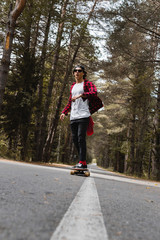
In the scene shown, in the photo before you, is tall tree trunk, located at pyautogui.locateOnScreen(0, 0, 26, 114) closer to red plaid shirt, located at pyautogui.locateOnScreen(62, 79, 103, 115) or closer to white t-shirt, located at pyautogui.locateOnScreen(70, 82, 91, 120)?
white t-shirt, located at pyautogui.locateOnScreen(70, 82, 91, 120)

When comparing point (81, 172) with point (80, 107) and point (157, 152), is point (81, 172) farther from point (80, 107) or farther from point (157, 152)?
point (157, 152)

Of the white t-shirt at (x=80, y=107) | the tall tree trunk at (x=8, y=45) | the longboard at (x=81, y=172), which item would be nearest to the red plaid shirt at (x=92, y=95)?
the white t-shirt at (x=80, y=107)

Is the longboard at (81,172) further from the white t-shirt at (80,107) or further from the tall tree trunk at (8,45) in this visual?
the tall tree trunk at (8,45)

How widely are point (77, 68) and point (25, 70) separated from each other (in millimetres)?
7331

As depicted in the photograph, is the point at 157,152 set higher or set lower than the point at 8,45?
lower

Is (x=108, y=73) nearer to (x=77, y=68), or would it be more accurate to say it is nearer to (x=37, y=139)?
(x=37, y=139)

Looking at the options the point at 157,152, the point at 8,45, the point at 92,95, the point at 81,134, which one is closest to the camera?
the point at 92,95

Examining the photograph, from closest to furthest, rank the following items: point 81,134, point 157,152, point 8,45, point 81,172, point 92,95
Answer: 1. point 92,95
2. point 81,134
3. point 81,172
4. point 8,45
5. point 157,152

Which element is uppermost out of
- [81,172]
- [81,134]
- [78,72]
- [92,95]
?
[78,72]

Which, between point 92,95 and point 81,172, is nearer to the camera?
point 92,95

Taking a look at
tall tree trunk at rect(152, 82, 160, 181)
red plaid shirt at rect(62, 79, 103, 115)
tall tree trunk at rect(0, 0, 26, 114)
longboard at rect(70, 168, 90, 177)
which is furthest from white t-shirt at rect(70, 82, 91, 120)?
tall tree trunk at rect(152, 82, 160, 181)

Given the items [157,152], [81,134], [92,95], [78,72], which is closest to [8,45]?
[78,72]

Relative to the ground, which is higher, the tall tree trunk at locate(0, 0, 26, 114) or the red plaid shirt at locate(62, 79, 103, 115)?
the tall tree trunk at locate(0, 0, 26, 114)

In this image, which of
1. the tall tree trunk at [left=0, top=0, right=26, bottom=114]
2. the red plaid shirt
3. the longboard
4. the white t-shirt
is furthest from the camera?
the tall tree trunk at [left=0, top=0, right=26, bottom=114]
